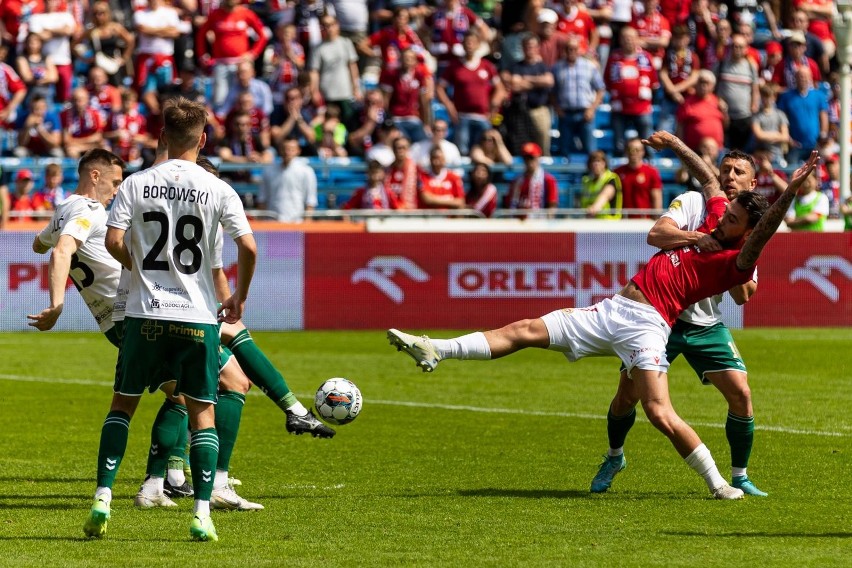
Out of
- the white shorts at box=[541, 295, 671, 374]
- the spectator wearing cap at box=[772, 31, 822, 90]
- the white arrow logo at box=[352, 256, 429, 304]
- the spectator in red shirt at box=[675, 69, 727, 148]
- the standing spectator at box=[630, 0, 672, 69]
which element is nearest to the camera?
the white shorts at box=[541, 295, 671, 374]

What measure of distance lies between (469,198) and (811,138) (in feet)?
20.1

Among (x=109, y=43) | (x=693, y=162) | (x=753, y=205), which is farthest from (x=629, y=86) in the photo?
(x=753, y=205)

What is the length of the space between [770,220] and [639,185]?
518 inches

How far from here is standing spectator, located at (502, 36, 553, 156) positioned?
75.1 feet

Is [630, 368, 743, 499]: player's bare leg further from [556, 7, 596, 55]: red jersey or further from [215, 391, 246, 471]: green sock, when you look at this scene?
[556, 7, 596, 55]: red jersey

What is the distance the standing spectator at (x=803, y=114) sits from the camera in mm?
24000

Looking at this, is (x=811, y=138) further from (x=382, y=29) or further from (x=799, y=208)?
(x=382, y=29)

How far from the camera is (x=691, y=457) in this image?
846 centimetres

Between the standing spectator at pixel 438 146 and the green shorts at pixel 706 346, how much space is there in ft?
41.0

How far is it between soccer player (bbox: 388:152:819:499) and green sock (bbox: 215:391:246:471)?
0.94 metres

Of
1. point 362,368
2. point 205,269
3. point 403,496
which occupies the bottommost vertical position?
point 362,368

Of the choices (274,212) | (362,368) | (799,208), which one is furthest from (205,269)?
(799,208)

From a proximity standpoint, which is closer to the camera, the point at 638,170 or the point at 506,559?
the point at 506,559

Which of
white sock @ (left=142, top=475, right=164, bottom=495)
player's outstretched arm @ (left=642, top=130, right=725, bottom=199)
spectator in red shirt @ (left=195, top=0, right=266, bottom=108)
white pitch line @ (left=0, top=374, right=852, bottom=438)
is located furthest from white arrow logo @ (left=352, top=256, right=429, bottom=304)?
white sock @ (left=142, top=475, right=164, bottom=495)
